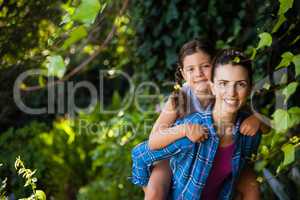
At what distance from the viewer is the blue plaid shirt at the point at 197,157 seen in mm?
2469

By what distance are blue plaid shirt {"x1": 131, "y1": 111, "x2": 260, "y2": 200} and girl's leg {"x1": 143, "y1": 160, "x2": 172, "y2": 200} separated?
0.09 feet

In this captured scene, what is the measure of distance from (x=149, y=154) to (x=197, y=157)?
0.81ft

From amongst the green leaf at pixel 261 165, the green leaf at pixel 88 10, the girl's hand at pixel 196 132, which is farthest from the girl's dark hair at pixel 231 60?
the green leaf at pixel 261 165

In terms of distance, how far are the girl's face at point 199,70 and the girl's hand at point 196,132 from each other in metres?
0.28

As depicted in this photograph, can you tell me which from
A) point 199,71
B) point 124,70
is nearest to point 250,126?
point 199,71

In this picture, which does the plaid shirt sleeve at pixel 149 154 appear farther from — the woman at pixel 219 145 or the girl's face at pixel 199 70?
the girl's face at pixel 199 70

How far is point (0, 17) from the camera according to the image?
375 centimetres

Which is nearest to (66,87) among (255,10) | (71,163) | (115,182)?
(71,163)

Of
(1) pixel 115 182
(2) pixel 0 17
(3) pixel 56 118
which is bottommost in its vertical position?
(1) pixel 115 182

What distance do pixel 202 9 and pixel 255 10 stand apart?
0.80 metres

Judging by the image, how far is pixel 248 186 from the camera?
104 inches

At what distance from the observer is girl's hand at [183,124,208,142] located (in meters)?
2.42

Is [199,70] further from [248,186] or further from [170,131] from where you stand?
[248,186]

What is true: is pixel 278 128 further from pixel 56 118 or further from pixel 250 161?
pixel 56 118
